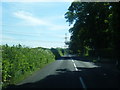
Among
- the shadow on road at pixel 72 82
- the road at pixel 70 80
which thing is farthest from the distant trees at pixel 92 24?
the shadow on road at pixel 72 82

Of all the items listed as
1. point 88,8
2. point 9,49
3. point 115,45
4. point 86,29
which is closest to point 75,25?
point 86,29

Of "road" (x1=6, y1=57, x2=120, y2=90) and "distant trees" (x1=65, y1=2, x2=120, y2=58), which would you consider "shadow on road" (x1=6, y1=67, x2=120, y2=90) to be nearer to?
"road" (x1=6, y1=57, x2=120, y2=90)

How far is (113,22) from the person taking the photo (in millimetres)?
19828

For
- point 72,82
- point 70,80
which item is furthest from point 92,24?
point 72,82

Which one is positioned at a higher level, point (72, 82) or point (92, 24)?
point (92, 24)

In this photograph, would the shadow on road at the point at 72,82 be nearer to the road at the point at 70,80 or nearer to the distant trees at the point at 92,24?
the road at the point at 70,80

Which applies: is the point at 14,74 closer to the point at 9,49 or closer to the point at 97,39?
the point at 9,49

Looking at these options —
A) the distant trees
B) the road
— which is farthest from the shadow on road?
the distant trees

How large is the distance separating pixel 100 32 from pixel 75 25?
8958mm

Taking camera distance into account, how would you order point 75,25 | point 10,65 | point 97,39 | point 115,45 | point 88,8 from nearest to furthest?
point 10,65 → point 115,45 → point 88,8 → point 97,39 → point 75,25

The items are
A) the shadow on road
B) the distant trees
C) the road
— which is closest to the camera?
the shadow on road

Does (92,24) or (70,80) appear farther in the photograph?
(92,24)

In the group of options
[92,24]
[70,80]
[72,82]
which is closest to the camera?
[72,82]

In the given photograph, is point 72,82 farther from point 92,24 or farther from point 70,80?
point 92,24
